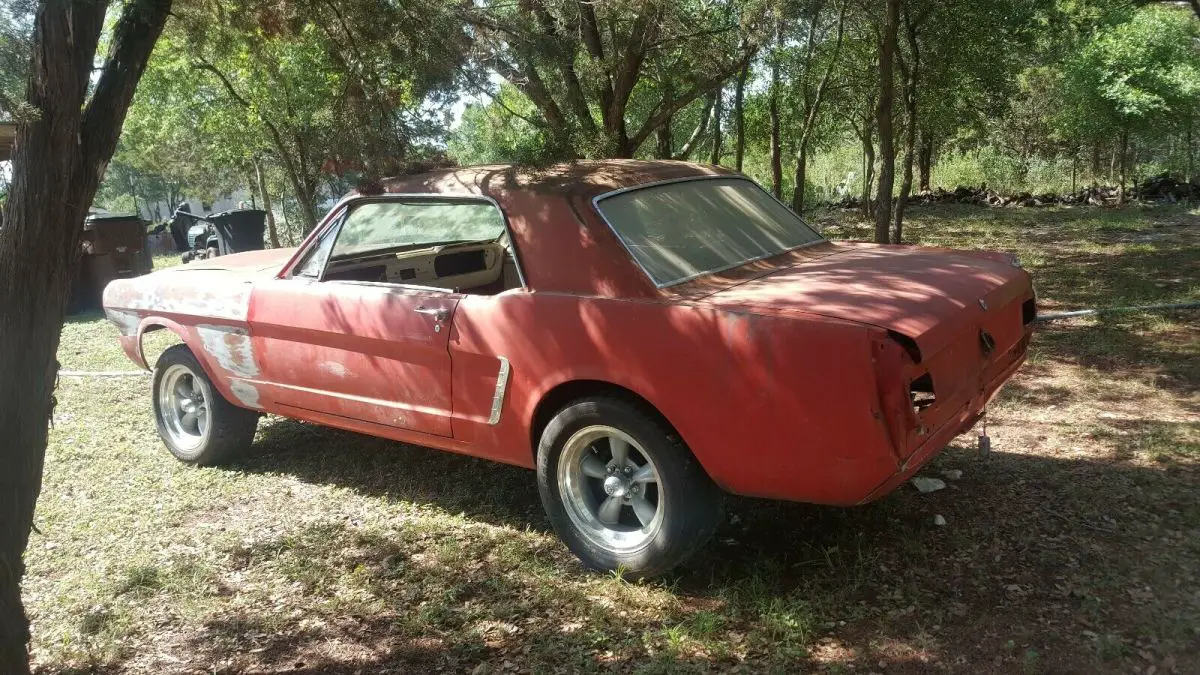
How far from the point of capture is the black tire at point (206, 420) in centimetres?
507

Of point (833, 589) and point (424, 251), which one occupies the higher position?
point (424, 251)

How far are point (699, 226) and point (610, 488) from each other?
127 cm

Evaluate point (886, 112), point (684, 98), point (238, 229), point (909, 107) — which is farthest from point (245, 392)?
point (909, 107)

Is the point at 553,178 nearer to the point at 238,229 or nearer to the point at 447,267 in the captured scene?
the point at 447,267

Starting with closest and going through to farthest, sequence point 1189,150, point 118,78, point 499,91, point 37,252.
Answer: point 37,252 < point 118,78 < point 499,91 < point 1189,150

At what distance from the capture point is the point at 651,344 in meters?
3.18

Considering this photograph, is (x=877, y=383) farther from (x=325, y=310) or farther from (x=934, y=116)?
(x=934, y=116)

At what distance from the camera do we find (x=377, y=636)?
3254 millimetres

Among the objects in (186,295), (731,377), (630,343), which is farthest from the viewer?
(186,295)

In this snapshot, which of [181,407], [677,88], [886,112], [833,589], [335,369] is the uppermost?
[677,88]

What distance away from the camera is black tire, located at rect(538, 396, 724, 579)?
10.6 ft

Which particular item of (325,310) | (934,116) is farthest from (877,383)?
(934,116)

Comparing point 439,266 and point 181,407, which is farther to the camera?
point 181,407

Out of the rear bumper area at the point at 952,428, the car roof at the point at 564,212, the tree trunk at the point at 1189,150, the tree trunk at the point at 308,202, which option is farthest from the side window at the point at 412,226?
the tree trunk at the point at 1189,150
